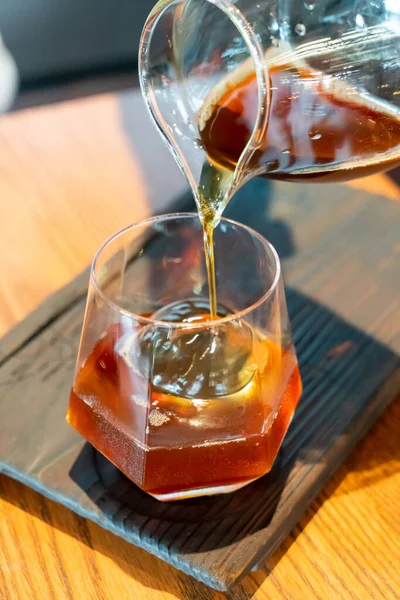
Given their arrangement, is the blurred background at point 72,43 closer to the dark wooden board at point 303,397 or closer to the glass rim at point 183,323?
the dark wooden board at point 303,397

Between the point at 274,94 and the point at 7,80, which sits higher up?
the point at 274,94

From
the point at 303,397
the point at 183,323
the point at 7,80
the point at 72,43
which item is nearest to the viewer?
the point at 183,323

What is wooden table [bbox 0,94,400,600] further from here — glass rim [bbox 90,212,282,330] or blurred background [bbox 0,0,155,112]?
blurred background [bbox 0,0,155,112]

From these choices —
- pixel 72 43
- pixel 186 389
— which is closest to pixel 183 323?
pixel 186 389

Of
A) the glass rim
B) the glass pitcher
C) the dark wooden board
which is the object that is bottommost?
the dark wooden board

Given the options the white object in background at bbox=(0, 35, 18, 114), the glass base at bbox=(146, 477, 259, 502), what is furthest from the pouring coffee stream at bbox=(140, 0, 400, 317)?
the white object in background at bbox=(0, 35, 18, 114)

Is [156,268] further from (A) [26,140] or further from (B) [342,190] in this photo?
(A) [26,140]

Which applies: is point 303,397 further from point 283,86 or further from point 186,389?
point 283,86

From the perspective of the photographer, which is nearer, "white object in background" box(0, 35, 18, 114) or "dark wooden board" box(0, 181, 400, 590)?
"dark wooden board" box(0, 181, 400, 590)

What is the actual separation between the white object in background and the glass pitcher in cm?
100

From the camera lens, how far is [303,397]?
507 millimetres

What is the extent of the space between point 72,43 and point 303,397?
1.39m

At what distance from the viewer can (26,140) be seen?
2.78 ft

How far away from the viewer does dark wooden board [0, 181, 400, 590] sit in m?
0.42
